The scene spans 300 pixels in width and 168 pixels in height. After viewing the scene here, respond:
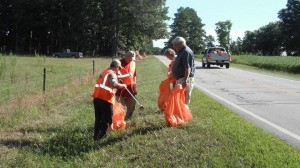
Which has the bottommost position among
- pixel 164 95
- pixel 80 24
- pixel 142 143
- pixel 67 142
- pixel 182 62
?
pixel 67 142

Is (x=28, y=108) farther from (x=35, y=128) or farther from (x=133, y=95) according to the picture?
(x=133, y=95)

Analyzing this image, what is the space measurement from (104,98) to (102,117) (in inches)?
14.9

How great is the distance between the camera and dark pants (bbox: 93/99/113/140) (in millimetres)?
7137

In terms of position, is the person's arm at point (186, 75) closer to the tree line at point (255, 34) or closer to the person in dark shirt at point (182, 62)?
the person in dark shirt at point (182, 62)

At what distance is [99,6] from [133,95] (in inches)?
2182

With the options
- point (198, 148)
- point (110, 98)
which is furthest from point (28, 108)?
point (198, 148)

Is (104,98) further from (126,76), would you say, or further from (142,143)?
(126,76)

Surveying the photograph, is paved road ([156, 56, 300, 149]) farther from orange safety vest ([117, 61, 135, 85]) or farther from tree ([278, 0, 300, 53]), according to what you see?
tree ([278, 0, 300, 53])

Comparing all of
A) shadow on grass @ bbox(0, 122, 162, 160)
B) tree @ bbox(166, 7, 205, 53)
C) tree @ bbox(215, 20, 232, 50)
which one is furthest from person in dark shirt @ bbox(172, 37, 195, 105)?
tree @ bbox(166, 7, 205, 53)

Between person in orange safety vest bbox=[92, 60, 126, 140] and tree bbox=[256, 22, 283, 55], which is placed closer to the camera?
person in orange safety vest bbox=[92, 60, 126, 140]

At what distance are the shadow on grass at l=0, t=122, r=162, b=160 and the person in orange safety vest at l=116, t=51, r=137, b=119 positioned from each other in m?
1.02

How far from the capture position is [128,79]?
8477mm

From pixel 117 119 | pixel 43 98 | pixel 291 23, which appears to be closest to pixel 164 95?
pixel 117 119

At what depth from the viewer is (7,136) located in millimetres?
7484
